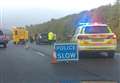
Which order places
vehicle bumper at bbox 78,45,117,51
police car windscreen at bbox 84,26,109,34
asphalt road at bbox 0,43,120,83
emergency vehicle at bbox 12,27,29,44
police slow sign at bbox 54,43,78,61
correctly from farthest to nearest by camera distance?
1. emergency vehicle at bbox 12,27,29,44
2. police car windscreen at bbox 84,26,109,34
3. vehicle bumper at bbox 78,45,117,51
4. police slow sign at bbox 54,43,78,61
5. asphalt road at bbox 0,43,120,83

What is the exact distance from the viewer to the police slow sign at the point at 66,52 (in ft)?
71.6

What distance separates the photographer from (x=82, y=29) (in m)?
25.3

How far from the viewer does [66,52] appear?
860 inches

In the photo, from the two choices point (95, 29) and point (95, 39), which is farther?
point (95, 29)

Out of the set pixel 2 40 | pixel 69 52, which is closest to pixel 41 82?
pixel 69 52

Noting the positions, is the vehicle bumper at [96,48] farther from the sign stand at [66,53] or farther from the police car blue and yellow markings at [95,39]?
the sign stand at [66,53]

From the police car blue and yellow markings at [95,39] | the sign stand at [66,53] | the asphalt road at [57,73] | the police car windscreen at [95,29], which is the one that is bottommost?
the asphalt road at [57,73]

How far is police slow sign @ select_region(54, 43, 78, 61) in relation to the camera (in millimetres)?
21828

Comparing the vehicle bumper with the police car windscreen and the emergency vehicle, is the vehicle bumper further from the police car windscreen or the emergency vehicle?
the emergency vehicle

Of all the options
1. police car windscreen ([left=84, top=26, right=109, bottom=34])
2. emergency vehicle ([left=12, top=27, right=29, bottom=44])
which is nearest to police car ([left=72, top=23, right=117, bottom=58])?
police car windscreen ([left=84, top=26, right=109, bottom=34])

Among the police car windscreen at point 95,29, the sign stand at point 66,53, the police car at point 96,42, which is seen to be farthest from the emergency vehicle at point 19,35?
the sign stand at point 66,53

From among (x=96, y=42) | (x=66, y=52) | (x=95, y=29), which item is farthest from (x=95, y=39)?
(x=66, y=52)

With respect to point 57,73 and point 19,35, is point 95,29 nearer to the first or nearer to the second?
point 57,73

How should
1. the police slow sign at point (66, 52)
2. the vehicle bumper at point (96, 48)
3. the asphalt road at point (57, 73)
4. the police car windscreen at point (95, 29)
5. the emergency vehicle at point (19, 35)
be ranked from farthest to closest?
the emergency vehicle at point (19, 35) → the police car windscreen at point (95, 29) → the vehicle bumper at point (96, 48) → the police slow sign at point (66, 52) → the asphalt road at point (57, 73)
